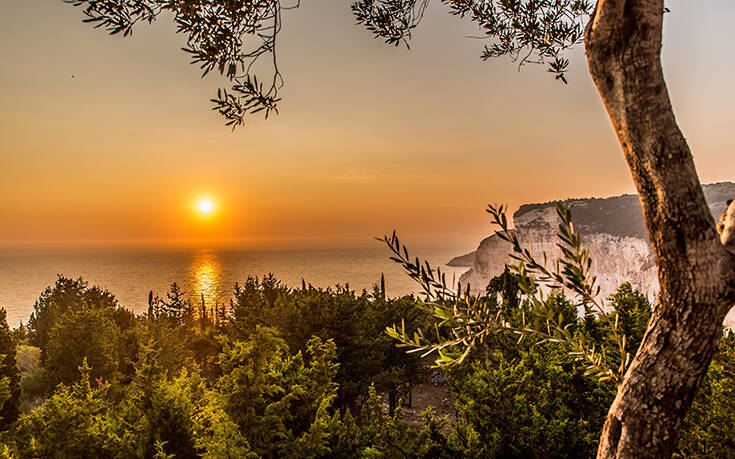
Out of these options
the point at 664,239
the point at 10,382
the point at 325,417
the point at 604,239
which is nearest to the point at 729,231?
the point at 664,239

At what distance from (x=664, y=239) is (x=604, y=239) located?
10036cm

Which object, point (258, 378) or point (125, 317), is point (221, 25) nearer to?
point (258, 378)

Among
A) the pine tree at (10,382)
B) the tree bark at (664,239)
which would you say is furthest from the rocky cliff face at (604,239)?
the tree bark at (664,239)

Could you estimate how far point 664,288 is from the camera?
210 centimetres

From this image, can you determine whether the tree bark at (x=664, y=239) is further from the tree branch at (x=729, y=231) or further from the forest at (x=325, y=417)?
the forest at (x=325, y=417)

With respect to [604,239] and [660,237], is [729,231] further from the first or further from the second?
[604,239]

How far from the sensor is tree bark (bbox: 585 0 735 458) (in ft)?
6.49

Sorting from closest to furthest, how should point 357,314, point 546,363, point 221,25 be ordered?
point 221,25
point 546,363
point 357,314

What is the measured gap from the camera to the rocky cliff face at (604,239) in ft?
253

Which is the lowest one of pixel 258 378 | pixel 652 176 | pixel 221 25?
pixel 258 378

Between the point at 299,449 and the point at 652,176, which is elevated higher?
the point at 652,176

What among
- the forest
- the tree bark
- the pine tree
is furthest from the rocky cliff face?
the tree bark

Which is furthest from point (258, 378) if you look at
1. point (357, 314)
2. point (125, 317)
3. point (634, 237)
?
point (634, 237)

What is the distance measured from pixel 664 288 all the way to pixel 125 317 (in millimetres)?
41729
